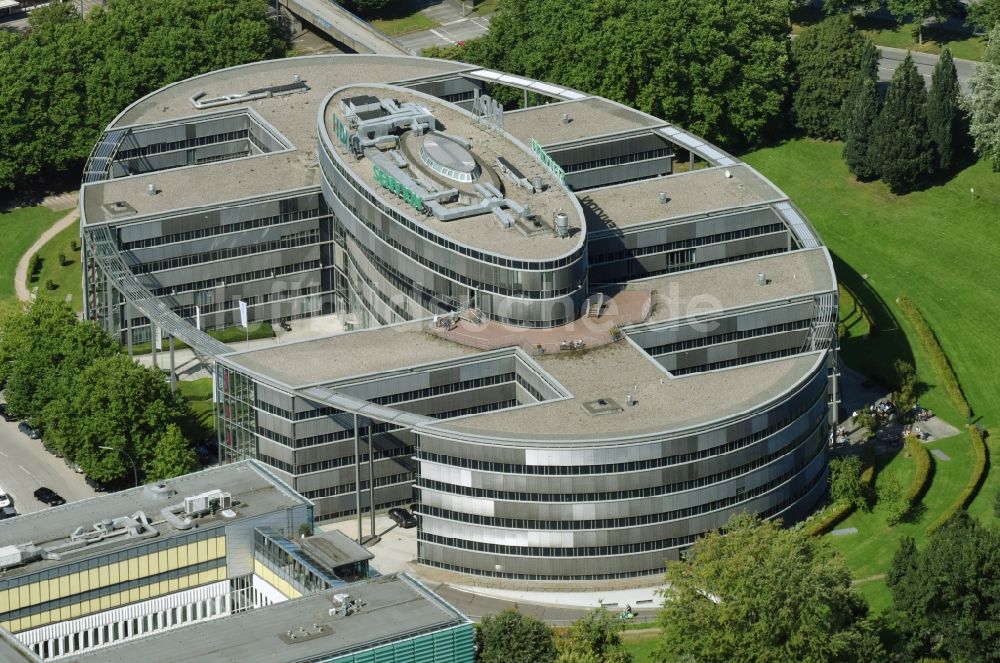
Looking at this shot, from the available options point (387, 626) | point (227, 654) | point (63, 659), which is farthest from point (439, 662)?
point (63, 659)

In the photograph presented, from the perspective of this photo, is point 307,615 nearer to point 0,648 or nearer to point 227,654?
point 227,654

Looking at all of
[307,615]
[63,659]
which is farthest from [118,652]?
[307,615]

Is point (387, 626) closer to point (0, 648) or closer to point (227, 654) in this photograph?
point (227, 654)

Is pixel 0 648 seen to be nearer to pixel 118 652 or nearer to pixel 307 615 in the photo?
pixel 118 652

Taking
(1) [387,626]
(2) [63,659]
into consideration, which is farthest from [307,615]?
(2) [63,659]
